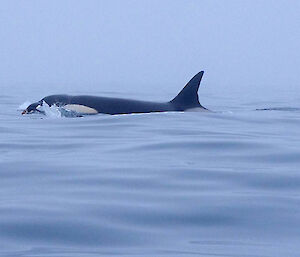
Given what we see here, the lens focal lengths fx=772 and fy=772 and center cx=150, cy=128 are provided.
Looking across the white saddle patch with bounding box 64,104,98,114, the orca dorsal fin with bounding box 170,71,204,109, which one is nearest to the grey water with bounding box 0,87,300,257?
the white saddle patch with bounding box 64,104,98,114

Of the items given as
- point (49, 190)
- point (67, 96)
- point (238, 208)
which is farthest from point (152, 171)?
point (67, 96)

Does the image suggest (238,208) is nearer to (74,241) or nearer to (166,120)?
(74,241)

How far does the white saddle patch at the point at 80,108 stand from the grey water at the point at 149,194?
389 cm

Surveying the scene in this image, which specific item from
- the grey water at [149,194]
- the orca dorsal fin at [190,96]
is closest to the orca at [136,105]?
the orca dorsal fin at [190,96]

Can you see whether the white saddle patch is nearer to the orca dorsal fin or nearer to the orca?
the orca

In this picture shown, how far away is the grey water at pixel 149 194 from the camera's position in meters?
3.54

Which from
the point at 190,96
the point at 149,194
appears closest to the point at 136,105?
the point at 190,96

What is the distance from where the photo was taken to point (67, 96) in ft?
46.9

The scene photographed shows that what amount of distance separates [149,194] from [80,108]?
27.9ft

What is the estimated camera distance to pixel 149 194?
15.7 ft

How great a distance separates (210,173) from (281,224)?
177 centimetres

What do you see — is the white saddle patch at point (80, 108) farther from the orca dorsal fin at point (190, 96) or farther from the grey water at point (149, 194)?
the grey water at point (149, 194)

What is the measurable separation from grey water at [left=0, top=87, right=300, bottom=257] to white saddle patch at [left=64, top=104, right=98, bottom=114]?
3.89 meters

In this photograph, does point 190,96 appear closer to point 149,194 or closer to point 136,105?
point 136,105
